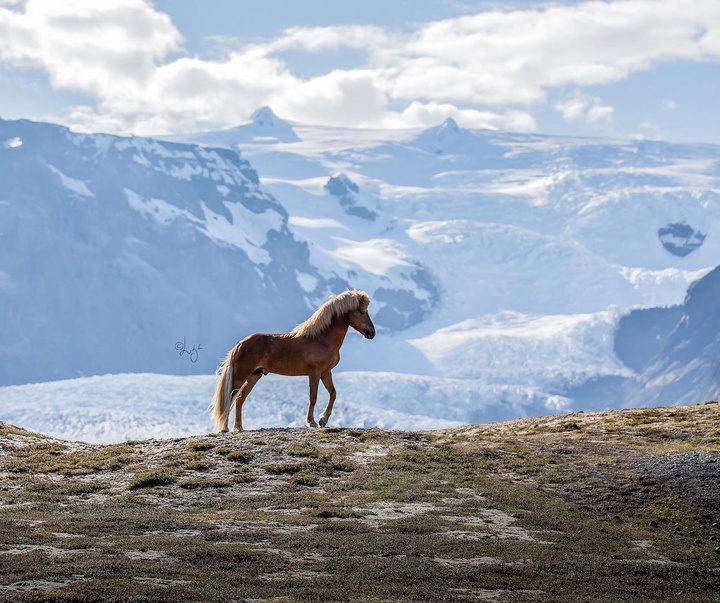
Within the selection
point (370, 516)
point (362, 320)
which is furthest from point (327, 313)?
point (370, 516)


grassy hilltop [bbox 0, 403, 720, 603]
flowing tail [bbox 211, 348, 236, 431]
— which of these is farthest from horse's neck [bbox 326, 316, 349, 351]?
flowing tail [bbox 211, 348, 236, 431]

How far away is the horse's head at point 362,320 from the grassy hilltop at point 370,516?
352 centimetres

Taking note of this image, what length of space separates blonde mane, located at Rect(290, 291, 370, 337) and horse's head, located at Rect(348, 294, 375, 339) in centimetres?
11

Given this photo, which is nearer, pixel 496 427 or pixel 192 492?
pixel 192 492

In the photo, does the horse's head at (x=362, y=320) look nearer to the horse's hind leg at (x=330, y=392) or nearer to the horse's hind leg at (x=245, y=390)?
the horse's hind leg at (x=330, y=392)

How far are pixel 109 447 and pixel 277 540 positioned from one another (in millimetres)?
15695

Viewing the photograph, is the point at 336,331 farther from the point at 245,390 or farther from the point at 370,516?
the point at 370,516

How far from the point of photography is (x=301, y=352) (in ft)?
120

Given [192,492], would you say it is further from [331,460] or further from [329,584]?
[329,584]

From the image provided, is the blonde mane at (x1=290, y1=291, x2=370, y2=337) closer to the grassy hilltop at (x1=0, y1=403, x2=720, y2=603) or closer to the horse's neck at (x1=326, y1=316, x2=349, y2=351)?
the horse's neck at (x1=326, y1=316, x2=349, y2=351)

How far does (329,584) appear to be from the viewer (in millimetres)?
17734

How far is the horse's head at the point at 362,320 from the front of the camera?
3719 centimetres

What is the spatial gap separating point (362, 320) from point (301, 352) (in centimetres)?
238

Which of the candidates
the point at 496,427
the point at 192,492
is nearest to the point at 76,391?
the point at 496,427
